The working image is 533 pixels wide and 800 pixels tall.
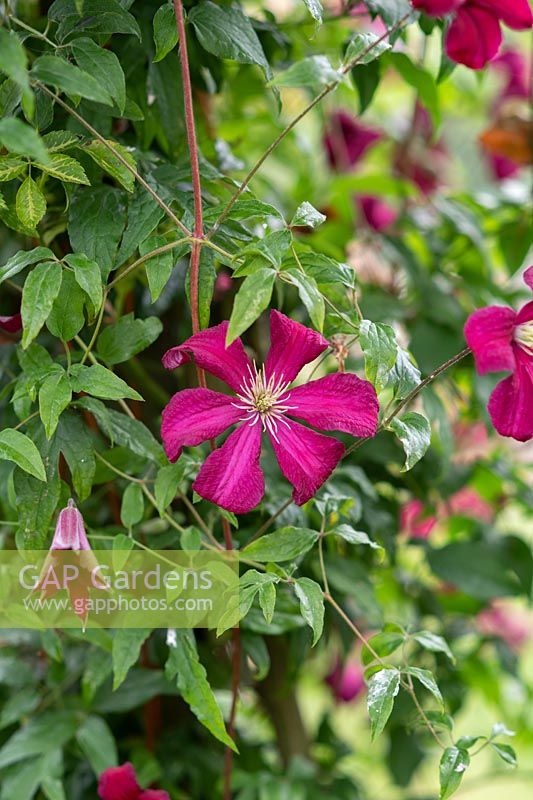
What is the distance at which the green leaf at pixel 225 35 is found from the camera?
0.52 metres

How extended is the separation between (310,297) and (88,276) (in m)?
0.12

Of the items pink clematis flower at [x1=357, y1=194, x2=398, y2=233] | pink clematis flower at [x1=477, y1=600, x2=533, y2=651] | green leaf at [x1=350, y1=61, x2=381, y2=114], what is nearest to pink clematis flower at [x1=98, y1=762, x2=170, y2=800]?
green leaf at [x1=350, y1=61, x2=381, y2=114]

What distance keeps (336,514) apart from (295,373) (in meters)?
0.12

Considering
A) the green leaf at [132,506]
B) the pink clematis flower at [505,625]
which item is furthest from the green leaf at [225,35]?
the pink clematis flower at [505,625]

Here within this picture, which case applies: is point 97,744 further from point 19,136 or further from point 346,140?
point 346,140

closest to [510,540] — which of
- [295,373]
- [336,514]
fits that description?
[336,514]

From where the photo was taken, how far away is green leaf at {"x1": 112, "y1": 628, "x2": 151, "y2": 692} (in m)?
0.57

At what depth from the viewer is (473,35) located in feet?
1.74

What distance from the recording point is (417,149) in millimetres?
1214

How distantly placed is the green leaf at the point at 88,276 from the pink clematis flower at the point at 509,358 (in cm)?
19

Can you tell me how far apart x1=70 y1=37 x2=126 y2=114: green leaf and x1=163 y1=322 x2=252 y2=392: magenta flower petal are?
0.12 meters

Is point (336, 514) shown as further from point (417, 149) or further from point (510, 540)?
point (417, 149)

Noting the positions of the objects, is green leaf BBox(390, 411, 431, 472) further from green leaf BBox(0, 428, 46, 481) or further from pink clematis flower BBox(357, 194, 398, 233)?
pink clematis flower BBox(357, 194, 398, 233)

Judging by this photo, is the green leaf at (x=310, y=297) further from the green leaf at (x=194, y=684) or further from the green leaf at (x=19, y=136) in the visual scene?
the green leaf at (x=194, y=684)
